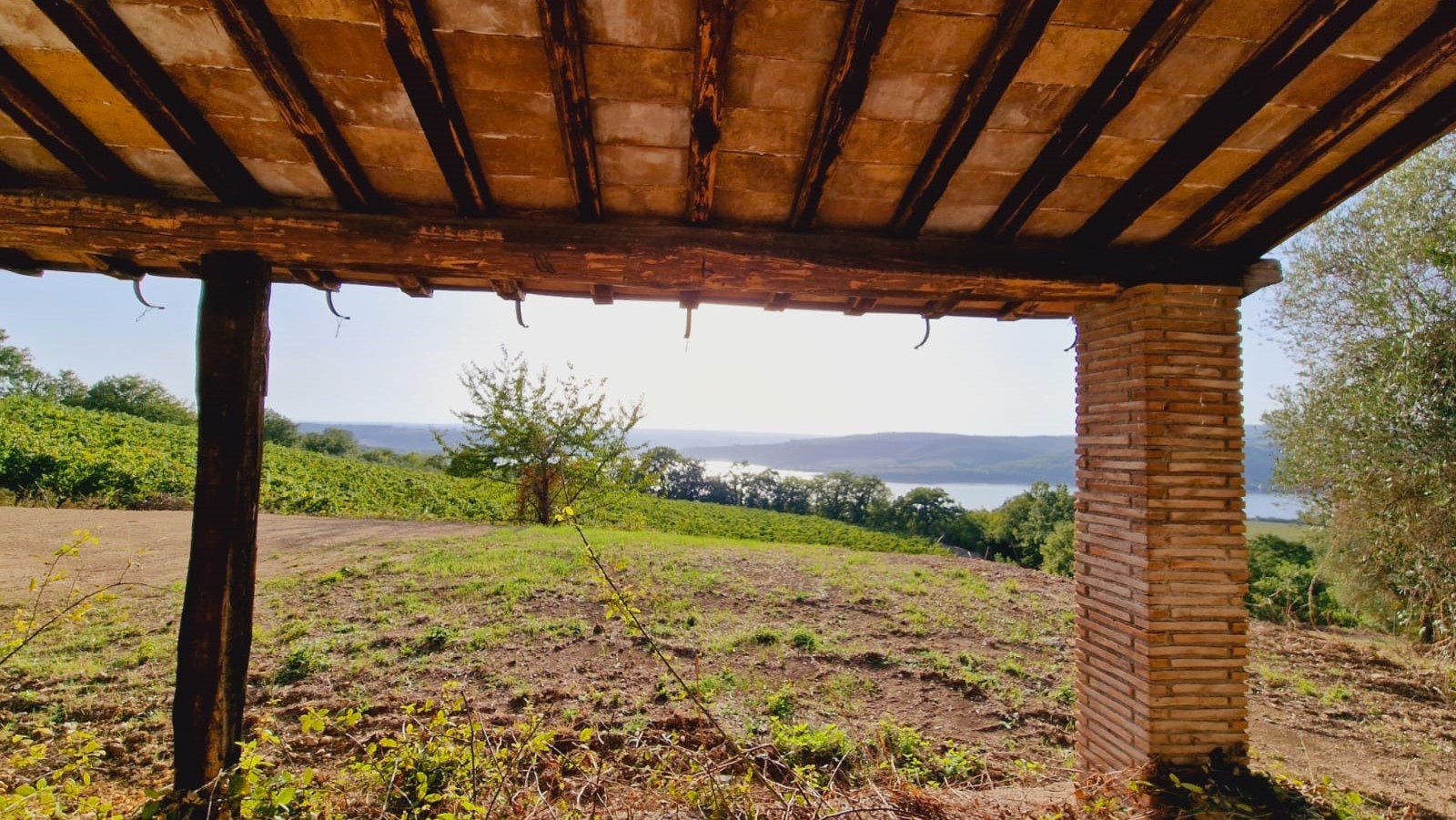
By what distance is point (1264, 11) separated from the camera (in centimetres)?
198

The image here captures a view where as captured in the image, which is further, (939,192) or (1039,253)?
(1039,253)

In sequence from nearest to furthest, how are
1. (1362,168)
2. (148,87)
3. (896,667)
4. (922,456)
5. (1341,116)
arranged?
(148,87) < (1341,116) < (1362,168) < (896,667) < (922,456)

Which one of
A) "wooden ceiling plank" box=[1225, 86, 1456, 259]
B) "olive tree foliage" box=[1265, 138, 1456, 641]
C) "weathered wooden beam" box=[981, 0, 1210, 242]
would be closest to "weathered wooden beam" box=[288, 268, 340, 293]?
"weathered wooden beam" box=[981, 0, 1210, 242]

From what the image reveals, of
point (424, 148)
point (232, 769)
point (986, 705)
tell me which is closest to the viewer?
point (424, 148)

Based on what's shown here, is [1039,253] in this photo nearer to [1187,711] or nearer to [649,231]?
[649,231]

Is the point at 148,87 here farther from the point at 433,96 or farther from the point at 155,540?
the point at 155,540

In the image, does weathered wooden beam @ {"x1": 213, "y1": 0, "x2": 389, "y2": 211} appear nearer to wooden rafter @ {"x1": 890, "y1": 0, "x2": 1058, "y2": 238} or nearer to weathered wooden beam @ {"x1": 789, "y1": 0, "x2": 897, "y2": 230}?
weathered wooden beam @ {"x1": 789, "y1": 0, "x2": 897, "y2": 230}

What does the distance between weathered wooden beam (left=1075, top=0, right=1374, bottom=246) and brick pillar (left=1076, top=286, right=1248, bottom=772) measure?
3.03 ft

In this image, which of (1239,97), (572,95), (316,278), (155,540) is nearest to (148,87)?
(316,278)

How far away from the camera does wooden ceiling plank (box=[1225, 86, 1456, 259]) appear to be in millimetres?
2443

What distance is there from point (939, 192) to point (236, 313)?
3871 mm

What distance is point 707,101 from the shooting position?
2152mm

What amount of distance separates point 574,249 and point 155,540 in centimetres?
1301

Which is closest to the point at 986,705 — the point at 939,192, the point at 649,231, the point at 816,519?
the point at 939,192
